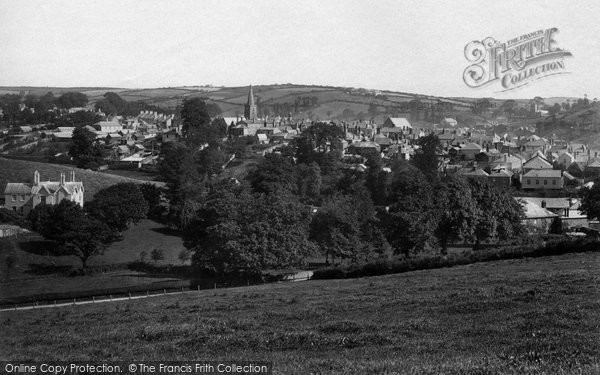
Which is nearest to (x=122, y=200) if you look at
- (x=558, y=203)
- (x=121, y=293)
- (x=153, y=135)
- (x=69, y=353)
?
(x=121, y=293)

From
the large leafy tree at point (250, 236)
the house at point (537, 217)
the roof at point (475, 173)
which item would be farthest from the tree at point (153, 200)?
the roof at point (475, 173)

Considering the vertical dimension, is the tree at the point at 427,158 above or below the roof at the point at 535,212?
above

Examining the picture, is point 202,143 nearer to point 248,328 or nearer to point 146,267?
point 146,267

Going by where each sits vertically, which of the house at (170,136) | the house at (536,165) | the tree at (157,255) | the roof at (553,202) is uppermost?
the house at (170,136)

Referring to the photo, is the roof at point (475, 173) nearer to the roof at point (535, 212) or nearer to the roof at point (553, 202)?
the roof at point (553, 202)

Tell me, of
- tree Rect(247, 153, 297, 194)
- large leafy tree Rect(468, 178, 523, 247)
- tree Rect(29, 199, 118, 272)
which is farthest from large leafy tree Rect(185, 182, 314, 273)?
tree Rect(247, 153, 297, 194)

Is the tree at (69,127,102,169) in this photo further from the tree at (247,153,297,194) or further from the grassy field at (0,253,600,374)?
the grassy field at (0,253,600,374)
